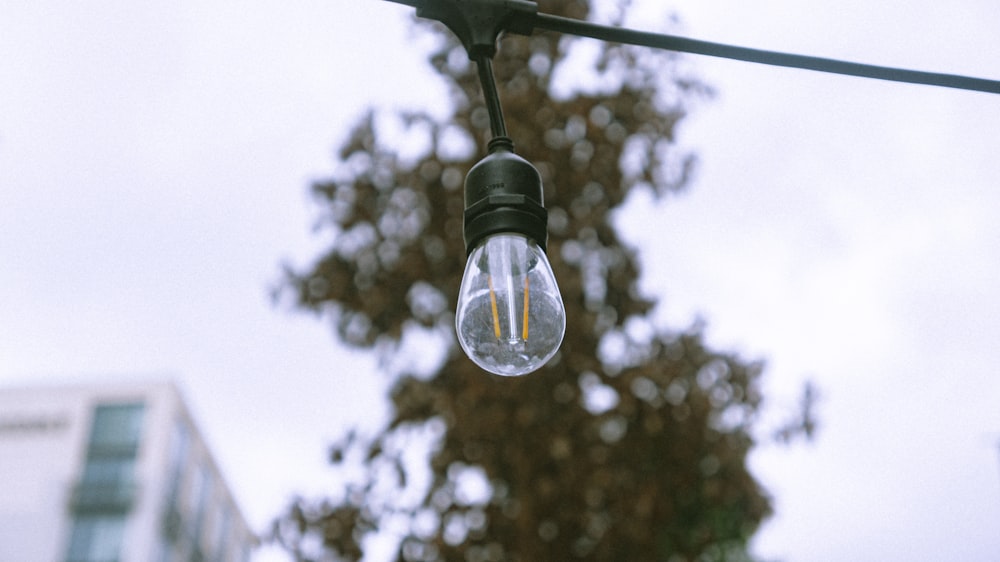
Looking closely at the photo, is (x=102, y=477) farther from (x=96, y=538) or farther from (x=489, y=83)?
(x=489, y=83)

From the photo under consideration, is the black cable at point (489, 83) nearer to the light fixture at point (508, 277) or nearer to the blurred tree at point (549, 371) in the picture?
the light fixture at point (508, 277)

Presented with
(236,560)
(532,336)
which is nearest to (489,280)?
(532,336)

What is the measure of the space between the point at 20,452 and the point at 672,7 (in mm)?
47369

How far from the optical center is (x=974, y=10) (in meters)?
9.41

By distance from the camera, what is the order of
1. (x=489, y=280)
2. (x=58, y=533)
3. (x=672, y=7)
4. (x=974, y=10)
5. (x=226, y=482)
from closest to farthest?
(x=489, y=280) → (x=672, y=7) → (x=974, y=10) → (x=58, y=533) → (x=226, y=482)

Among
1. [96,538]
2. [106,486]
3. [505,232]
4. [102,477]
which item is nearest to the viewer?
[505,232]

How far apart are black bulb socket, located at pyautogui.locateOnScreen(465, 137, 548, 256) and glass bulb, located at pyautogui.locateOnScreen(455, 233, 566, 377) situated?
0.02 m

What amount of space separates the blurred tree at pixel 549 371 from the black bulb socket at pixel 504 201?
4352 mm

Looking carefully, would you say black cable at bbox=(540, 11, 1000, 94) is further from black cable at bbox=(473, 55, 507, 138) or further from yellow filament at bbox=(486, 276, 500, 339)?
yellow filament at bbox=(486, 276, 500, 339)

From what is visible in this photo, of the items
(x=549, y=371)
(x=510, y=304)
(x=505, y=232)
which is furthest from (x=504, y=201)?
(x=549, y=371)

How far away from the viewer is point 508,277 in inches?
61.1

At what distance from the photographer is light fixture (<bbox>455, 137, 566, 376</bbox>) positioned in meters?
1.55

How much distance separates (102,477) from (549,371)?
144ft

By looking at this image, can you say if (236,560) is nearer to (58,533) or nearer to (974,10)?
(58,533)
